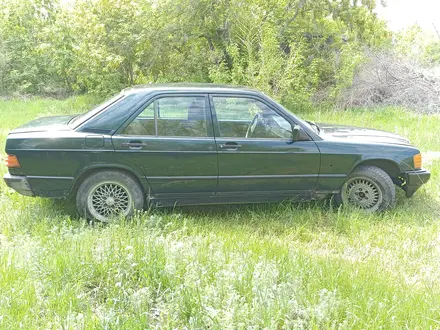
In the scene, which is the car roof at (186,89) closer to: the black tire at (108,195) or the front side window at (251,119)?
the front side window at (251,119)

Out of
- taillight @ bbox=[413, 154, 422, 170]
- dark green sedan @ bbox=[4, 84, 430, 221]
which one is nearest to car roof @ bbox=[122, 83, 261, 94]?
dark green sedan @ bbox=[4, 84, 430, 221]

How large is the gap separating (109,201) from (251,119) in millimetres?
1926

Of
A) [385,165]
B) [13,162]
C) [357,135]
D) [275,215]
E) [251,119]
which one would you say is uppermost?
[251,119]

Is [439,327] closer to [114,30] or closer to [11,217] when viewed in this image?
[11,217]

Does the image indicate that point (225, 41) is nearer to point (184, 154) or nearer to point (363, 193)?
point (363, 193)

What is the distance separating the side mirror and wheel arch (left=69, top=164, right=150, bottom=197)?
181 centimetres

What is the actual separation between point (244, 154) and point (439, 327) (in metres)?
2.53

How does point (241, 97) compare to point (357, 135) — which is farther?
point (357, 135)

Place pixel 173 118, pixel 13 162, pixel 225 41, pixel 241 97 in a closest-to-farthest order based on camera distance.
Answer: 1. pixel 13 162
2. pixel 173 118
3. pixel 241 97
4. pixel 225 41

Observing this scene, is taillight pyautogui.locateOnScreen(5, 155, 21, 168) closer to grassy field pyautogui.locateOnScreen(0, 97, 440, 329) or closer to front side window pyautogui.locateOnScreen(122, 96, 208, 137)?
grassy field pyautogui.locateOnScreen(0, 97, 440, 329)

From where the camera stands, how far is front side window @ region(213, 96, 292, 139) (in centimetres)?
455

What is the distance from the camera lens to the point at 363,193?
16.3 feet

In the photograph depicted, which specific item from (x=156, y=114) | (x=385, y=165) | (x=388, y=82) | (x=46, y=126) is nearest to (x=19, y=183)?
(x=46, y=126)

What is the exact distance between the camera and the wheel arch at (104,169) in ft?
14.1
